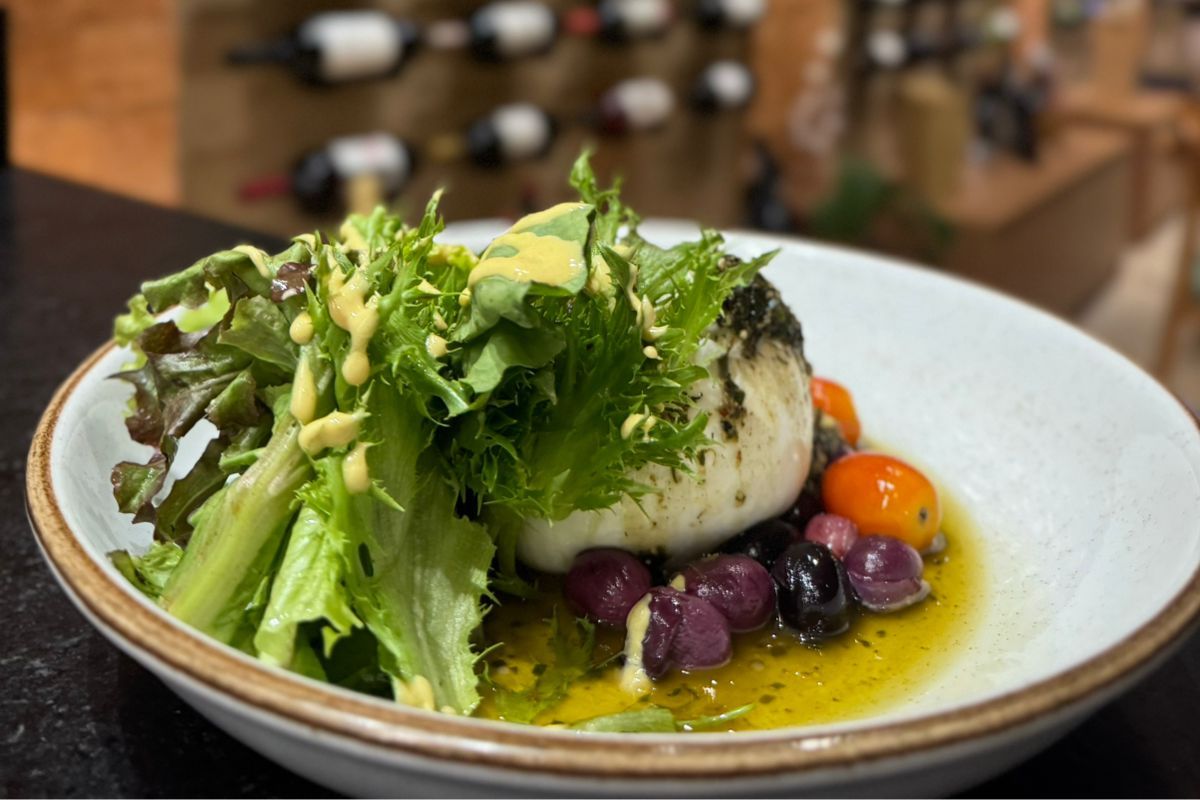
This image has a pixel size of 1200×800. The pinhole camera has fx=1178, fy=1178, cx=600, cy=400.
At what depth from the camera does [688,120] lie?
438 cm

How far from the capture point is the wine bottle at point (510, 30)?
3.22 meters

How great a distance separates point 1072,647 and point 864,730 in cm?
39

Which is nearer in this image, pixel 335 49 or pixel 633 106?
pixel 335 49

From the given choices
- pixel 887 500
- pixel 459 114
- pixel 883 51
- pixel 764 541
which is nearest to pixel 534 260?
pixel 764 541

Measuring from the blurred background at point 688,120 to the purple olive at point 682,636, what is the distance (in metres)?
1.26

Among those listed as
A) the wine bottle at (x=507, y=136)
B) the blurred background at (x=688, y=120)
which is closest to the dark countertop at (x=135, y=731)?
the blurred background at (x=688, y=120)

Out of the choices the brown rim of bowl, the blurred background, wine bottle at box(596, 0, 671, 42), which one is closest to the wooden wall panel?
the blurred background

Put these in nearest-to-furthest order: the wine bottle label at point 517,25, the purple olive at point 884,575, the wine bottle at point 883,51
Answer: the purple olive at point 884,575 < the wine bottle label at point 517,25 < the wine bottle at point 883,51

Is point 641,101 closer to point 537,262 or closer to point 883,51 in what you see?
point 883,51

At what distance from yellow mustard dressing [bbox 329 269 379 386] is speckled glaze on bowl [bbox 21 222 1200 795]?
23 centimetres

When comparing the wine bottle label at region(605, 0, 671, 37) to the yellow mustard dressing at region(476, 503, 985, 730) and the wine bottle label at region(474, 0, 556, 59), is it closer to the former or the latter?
the wine bottle label at region(474, 0, 556, 59)

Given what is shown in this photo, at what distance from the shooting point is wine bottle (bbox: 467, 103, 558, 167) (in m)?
3.33

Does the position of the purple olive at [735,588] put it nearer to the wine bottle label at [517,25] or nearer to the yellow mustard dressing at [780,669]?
the yellow mustard dressing at [780,669]

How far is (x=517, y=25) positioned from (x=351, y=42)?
62 centimetres
